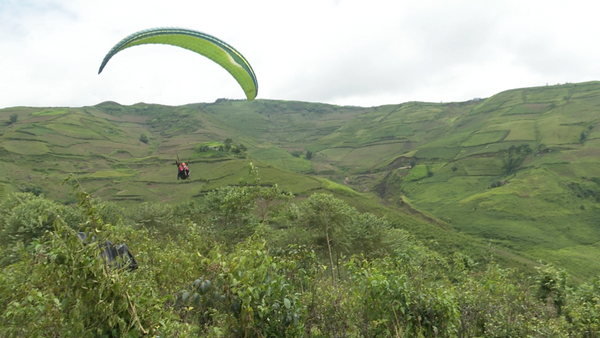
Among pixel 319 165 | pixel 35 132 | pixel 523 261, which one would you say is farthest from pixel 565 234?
pixel 35 132

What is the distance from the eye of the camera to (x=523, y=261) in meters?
43.5

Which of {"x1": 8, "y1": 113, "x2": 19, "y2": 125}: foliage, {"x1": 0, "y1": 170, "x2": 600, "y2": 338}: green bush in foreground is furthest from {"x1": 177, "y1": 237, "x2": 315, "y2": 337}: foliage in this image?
{"x1": 8, "y1": 113, "x2": 19, "y2": 125}: foliage

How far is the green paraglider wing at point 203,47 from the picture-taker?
10.4 meters

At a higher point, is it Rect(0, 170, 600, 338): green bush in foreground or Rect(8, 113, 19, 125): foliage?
Rect(8, 113, 19, 125): foliage

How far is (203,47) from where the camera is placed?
1269cm

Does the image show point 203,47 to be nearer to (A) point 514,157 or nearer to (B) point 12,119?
(A) point 514,157

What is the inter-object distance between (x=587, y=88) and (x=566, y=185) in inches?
3865

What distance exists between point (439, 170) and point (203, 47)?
300 ft

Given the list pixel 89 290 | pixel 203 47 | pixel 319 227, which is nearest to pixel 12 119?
pixel 319 227

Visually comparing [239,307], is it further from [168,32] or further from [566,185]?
[566,185]

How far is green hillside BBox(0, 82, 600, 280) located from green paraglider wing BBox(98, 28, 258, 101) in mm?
32580

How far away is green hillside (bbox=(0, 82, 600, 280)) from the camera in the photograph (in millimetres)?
54406

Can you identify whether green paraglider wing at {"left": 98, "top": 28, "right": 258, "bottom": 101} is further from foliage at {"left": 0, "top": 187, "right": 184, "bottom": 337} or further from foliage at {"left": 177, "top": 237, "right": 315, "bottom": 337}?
foliage at {"left": 177, "top": 237, "right": 315, "bottom": 337}

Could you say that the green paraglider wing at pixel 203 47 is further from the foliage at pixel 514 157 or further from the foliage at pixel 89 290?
the foliage at pixel 514 157
